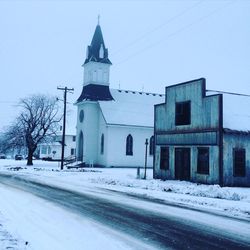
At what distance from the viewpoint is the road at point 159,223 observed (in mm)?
8141

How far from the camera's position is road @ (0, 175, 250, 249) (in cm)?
814

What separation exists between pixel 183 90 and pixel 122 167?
69.3ft

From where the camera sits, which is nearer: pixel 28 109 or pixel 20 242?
pixel 20 242

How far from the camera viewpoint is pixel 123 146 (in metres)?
47.3

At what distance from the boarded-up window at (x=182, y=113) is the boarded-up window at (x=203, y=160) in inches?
103

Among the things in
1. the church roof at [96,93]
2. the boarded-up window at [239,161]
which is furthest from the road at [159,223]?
the church roof at [96,93]

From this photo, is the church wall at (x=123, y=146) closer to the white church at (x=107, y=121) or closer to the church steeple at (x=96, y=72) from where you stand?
the white church at (x=107, y=121)

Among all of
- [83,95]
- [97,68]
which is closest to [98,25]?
[97,68]

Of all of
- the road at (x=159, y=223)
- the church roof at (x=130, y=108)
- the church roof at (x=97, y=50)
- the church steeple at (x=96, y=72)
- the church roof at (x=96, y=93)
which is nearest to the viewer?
the road at (x=159, y=223)

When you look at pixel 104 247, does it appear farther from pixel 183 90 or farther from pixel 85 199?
pixel 183 90

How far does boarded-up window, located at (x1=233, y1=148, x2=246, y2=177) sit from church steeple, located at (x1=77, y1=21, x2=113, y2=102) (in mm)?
27399

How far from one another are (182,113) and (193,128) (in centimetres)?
187

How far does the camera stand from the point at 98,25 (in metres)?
53.6

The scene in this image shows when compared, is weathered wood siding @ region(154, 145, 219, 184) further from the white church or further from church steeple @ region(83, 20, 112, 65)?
church steeple @ region(83, 20, 112, 65)
